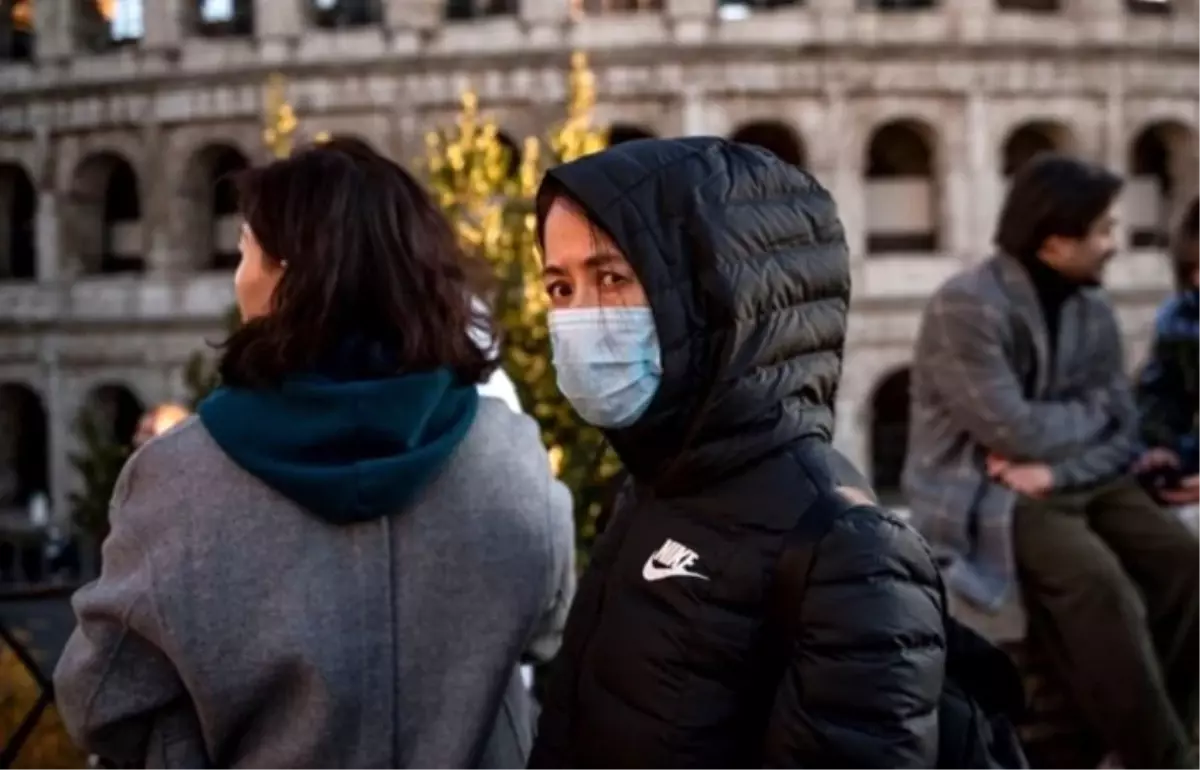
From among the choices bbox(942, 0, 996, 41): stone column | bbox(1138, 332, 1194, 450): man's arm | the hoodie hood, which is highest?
bbox(942, 0, 996, 41): stone column

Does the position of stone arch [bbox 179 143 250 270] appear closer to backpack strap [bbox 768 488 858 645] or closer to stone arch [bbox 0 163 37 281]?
stone arch [bbox 0 163 37 281]

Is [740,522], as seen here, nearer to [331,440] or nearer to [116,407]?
[331,440]

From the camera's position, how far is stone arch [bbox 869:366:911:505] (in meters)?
18.2

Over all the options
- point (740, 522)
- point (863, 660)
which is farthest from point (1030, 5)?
point (863, 660)

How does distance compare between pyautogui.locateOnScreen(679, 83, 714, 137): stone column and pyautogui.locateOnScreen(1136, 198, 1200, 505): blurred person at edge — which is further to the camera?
pyautogui.locateOnScreen(679, 83, 714, 137): stone column

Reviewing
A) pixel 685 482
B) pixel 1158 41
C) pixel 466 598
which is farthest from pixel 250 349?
pixel 1158 41

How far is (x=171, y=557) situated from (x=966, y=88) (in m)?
16.9

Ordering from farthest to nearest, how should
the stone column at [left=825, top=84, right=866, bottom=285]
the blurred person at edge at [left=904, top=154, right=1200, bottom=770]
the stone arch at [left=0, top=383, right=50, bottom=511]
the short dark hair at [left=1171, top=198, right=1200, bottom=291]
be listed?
the stone arch at [left=0, top=383, right=50, bottom=511] < the stone column at [left=825, top=84, right=866, bottom=285] < the short dark hair at [left=1171, top=198, right=1200, bottom=291] < the blurred person at edge at [left=904, top=154, right=1200, bottom=770]

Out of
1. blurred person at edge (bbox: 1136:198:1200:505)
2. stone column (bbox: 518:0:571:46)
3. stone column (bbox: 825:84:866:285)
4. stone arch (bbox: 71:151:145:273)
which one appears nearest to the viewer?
blurred person at edge (bbox: 1136:198:1200:505)

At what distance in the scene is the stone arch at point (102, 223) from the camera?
19.7 meters

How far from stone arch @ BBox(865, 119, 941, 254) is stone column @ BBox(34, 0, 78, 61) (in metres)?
10.4

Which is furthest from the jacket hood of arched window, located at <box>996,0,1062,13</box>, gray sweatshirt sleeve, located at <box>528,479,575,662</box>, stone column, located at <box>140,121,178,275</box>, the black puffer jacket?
arched window, located at <box>996,0,1062,13</box>

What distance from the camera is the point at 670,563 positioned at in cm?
175

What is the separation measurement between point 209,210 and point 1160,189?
41.0 ft
